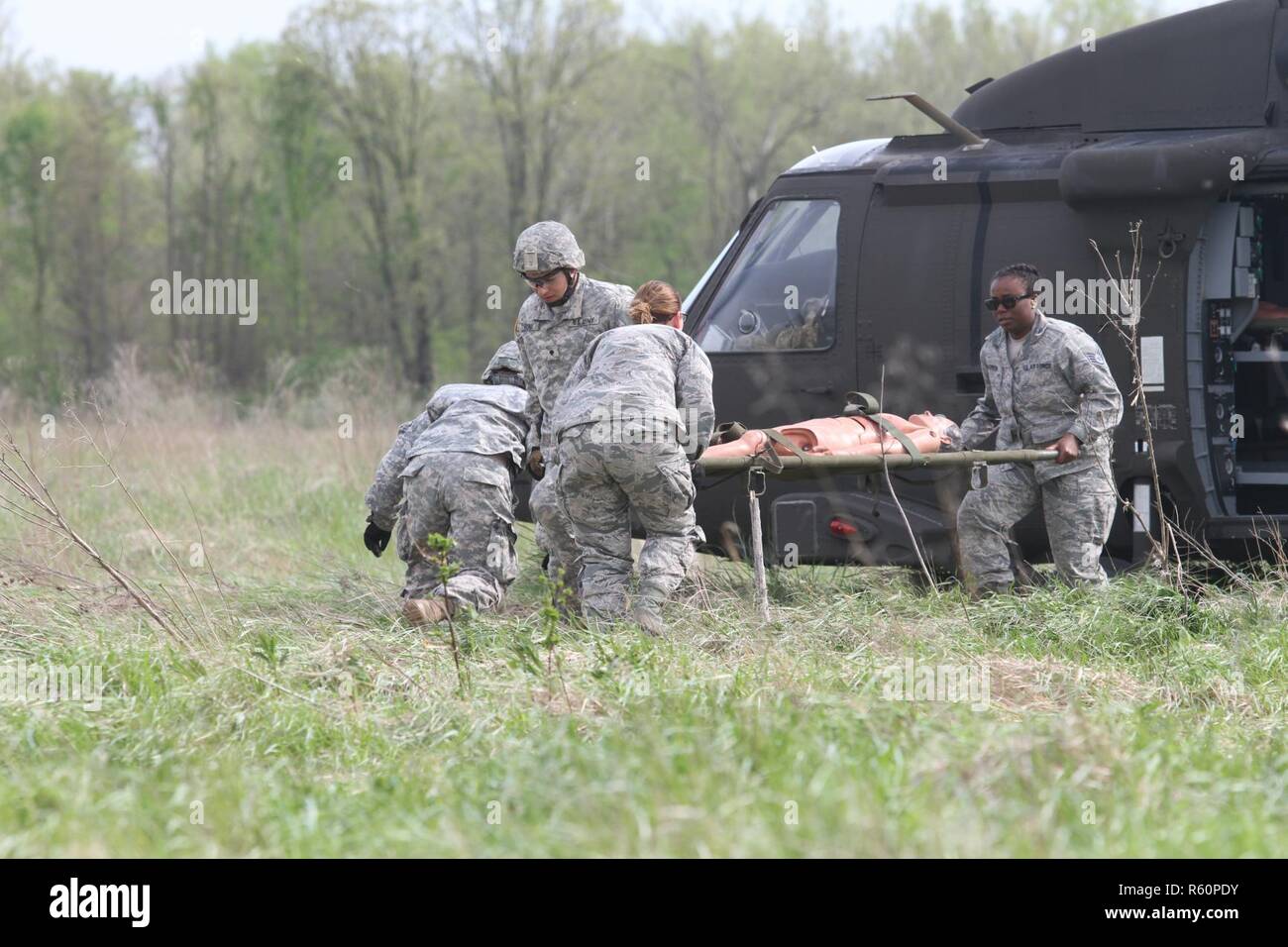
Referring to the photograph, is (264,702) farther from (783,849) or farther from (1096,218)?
(1096,218)

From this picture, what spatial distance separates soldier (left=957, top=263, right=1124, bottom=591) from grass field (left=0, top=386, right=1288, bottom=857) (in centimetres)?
30

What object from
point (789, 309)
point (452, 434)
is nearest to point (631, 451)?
point (452, 434)

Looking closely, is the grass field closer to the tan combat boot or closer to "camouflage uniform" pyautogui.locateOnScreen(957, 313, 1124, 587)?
the tan combat boot

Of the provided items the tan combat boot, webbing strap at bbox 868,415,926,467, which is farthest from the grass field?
webbing strap at bbox 868,415,926,467

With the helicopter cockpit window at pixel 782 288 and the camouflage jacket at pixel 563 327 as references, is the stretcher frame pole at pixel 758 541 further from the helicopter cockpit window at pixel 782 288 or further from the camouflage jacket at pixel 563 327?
the helicopter cockpit window at pixel 782 288

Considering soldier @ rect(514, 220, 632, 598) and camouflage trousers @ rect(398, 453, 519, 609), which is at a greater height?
soldier @ rect(514, 220, 632, 598)

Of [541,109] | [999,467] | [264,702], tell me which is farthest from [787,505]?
[541,109]

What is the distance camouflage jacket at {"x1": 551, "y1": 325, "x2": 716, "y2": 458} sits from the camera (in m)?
6.27

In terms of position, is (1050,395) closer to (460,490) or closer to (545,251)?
(545,251)

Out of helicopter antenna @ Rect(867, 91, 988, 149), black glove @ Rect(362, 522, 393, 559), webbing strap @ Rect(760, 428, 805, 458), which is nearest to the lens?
webbing strap @ Rect(760, 428, 805, 458)

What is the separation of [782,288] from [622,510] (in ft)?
5.59

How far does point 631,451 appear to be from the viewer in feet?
20.6

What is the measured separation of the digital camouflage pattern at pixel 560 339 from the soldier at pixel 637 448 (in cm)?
32

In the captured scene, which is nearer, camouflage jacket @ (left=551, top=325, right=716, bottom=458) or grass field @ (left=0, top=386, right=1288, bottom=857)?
grass field @ (left=0, top=386, right=1288, bottom=857)
